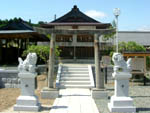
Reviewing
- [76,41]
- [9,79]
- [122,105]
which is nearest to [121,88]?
[122,105]

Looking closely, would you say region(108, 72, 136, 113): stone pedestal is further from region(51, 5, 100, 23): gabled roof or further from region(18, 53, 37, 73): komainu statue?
region(51, 5, 100, 23): gabled roof

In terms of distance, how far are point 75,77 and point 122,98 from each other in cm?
534

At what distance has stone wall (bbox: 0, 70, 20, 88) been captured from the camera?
10.4 meters

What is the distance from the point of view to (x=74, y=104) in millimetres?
6785

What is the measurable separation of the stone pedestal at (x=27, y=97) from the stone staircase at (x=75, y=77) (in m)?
4.23

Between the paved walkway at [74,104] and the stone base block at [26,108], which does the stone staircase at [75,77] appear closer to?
the paved walkway at [74,104]

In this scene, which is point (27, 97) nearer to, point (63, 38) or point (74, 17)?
point (63, 38)

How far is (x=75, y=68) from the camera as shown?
1233cm

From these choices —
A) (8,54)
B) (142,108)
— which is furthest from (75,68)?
(8,54)

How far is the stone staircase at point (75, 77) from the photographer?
10314 mm

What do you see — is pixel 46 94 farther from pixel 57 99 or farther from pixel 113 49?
pixel 113 49

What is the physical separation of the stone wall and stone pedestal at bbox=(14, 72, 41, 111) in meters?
4.64

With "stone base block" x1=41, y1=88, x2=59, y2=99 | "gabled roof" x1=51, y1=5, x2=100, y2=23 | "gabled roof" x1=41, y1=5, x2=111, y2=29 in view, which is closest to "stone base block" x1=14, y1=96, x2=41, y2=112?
"stone base block" x1=41, y1=88, x2=59, y2=99

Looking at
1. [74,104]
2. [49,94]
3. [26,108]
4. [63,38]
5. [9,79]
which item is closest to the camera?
[26,108]
